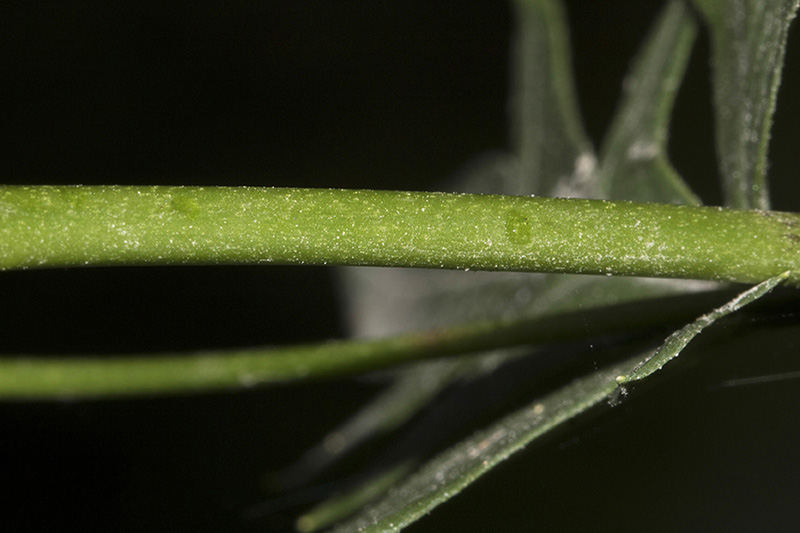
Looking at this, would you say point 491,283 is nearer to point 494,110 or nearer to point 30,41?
point 494,110

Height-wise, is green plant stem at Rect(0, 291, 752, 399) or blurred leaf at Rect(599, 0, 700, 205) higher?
blurred leaf at Rect(599, 0, 700, 205)

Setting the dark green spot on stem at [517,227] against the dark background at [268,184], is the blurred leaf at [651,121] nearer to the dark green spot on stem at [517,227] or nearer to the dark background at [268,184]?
the dark green spot on stem at [517,227]

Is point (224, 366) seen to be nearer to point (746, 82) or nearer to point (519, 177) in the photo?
point (519, 177)

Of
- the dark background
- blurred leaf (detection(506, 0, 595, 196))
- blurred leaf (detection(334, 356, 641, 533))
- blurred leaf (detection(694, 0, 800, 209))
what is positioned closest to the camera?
blurred leaf (detection(334, 356, 641, 533))

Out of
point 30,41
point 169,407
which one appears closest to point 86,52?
point 30,41

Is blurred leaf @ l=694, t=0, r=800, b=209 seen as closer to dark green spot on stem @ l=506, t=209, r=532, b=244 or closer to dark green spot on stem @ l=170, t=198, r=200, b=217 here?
dark green spot on stem @ l=506, t=209, r=532, b=244

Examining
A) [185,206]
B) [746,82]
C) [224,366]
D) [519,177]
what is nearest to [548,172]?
[519,177]

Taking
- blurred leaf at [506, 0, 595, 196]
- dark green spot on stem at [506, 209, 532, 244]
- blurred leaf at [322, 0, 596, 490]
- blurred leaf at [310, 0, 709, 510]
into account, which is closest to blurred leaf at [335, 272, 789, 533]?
dark green spot on stem at [506, 209, 532, 244]
